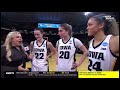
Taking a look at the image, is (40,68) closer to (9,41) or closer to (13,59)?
(13,59)

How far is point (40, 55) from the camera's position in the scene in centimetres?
466

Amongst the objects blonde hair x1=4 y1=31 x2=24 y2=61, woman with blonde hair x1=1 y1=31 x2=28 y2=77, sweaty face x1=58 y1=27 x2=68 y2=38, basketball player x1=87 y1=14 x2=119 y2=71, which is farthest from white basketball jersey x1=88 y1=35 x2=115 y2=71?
blonde hair x1=4 y1=31 x2=24 y2=61

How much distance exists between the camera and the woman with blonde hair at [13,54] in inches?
180

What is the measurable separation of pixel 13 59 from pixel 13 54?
0.07m

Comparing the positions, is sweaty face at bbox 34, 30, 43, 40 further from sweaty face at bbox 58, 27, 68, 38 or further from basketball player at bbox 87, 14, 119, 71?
basketball player at bbox 87, 14, 119, 71

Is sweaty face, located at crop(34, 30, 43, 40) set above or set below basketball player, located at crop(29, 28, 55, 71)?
above

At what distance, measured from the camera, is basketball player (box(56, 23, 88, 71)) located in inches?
180

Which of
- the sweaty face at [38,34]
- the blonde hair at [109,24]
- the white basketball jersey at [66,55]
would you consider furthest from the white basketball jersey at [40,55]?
the blonde hair at [109,24]

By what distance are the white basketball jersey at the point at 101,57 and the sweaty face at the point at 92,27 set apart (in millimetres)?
133

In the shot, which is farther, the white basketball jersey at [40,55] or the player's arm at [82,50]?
the white basketball jersey at [40,55]

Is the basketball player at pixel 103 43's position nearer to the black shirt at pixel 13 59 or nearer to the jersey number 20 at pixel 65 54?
the jersey number 20 at pixel 65 54

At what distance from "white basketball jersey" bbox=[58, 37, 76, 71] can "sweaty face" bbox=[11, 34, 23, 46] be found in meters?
0.57
